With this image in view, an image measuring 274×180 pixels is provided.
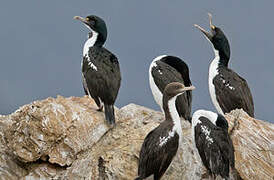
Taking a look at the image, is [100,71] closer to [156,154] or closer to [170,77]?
[170,77]

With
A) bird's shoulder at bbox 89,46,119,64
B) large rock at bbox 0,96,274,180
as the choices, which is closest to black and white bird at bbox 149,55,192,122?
large rock at bbox 0,96,274,180

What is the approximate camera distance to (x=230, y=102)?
15844mm

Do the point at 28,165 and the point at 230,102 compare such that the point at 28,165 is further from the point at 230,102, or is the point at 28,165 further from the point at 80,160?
the point at 230,102

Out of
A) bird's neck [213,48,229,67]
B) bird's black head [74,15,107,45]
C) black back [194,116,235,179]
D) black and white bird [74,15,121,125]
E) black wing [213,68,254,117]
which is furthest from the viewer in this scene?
bird's neck [213,48,229,67]

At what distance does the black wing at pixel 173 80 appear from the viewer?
14.8 metres

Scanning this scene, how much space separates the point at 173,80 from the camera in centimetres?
1494

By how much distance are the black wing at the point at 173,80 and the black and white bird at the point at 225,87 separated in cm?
86

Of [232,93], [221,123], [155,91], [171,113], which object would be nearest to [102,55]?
[155,91]

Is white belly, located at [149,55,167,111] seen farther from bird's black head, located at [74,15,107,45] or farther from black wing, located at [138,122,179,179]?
black wing, located at [138,122,179,179]

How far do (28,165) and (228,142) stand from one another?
16.5ft

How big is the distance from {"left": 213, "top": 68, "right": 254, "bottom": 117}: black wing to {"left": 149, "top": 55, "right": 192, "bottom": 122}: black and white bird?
87 centimetres

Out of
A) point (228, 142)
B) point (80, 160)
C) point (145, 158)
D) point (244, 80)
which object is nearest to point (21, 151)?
point (80, 160)

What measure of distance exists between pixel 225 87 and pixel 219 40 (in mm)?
1792

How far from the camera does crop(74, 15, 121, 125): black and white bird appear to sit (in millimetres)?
14562
